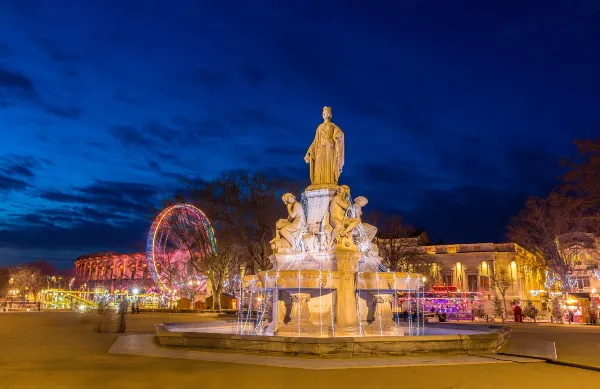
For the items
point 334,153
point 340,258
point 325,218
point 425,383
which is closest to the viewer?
point 425,383

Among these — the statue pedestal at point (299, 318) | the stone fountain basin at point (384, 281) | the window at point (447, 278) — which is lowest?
the statue pedestal at point (299, 318)

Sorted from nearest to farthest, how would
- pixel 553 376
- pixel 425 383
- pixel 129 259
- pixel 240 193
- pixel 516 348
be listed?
pixel 425 383 < pixel 553 376 < pixel 516 348 < pixel 240 193 < pixel 129 259

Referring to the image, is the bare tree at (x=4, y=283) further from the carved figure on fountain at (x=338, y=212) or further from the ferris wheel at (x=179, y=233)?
the carved figure on fountain at (x=338, y=212)

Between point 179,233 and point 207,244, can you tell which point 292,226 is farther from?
point 179,233

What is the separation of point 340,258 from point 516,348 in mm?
5423

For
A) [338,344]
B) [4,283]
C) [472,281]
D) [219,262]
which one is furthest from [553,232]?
[4,283]

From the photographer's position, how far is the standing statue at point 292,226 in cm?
1634

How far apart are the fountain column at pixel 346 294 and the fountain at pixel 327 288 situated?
1.1 inches

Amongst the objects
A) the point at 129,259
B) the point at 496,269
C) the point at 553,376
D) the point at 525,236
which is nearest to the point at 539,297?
the point at 496,269

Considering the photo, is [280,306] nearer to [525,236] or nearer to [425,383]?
A: [425,383]

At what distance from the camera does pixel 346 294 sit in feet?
47.1

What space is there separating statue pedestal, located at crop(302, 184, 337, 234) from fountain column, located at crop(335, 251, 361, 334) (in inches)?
86.3

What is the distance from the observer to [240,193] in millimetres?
37938

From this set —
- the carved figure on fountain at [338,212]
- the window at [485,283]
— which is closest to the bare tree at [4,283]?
the window at [485,283]
